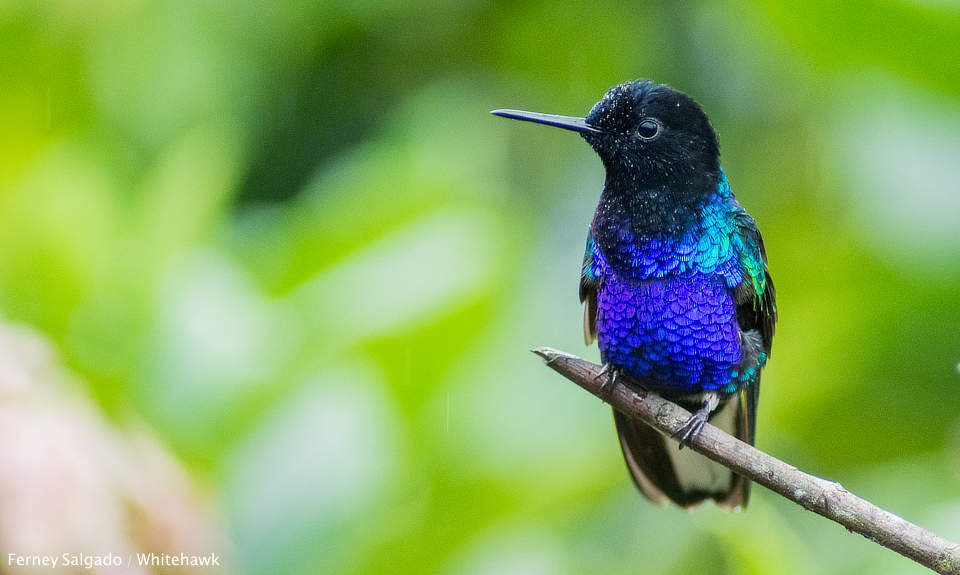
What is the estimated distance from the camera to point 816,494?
0.73m

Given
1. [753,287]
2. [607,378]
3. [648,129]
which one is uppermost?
[648,129]

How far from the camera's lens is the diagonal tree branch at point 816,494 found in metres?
0.70

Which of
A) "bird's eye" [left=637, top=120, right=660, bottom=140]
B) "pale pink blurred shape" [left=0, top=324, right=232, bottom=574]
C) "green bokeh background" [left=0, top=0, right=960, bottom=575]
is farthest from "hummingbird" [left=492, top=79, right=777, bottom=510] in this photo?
"pale pink blurred shape" [left=0, top=324, right=232, bottom=574]

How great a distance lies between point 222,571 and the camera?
1527 millimetres

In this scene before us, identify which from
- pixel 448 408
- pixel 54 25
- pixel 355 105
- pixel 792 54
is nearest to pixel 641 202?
pixel 448 408

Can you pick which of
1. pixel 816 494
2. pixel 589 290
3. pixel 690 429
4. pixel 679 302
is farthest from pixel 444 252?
pixel 816 494

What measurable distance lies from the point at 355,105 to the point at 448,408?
1233mm

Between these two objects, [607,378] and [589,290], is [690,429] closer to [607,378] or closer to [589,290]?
[607,378]

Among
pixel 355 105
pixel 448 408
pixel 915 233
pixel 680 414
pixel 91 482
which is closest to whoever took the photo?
pixel 680 414

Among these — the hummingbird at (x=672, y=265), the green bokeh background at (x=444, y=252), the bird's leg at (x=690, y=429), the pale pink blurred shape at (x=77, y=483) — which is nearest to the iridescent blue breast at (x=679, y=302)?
the hummingbird at (x=672, y=265)

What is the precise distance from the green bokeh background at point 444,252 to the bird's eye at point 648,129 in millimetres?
790

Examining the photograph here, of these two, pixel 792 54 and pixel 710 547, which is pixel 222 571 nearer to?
pixel 710 547

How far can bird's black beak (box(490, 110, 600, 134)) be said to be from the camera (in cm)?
73

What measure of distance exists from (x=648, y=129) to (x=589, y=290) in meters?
0.29
